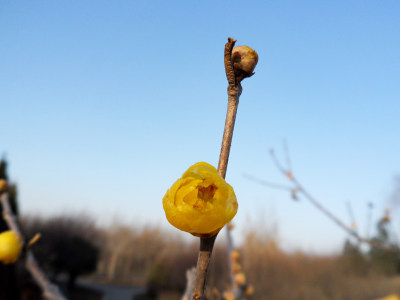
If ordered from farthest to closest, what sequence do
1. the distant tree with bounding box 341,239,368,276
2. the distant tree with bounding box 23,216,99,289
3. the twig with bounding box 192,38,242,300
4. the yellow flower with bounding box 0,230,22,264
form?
the distant tree with bounding box 341,239,368,276 < the distant tree with bounding box 23,216,99,289 < the yellow flower with bounding box 0,230,22,264 < the twig with bounding box 192,38,242,300

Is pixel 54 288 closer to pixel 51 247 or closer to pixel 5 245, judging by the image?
pixel 5 245

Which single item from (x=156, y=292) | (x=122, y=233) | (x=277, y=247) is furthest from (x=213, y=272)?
(x=122, y=233)

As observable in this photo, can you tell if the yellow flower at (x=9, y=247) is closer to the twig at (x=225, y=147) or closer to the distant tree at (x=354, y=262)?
the twig at (x=225, y=147)

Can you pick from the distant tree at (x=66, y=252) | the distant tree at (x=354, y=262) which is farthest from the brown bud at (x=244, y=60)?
the distant tree at (x=354, y=262)

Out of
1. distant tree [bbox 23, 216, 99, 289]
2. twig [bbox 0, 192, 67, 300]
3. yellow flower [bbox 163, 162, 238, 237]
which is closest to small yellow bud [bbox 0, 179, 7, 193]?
twig [bbox 0, 192, 67, 300]

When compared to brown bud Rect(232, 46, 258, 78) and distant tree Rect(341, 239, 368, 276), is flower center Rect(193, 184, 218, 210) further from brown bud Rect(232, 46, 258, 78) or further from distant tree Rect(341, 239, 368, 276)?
distant tree Rect(341, 239, 368, 276)
